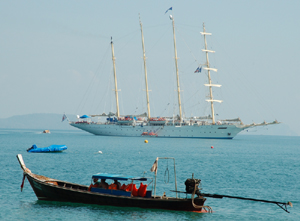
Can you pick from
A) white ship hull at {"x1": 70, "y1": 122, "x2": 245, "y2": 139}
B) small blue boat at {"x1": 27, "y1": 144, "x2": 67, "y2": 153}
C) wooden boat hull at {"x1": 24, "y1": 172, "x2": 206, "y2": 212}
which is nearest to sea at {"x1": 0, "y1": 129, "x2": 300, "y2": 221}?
wooden boat hull at {"x1": 24, "y1": 172, "x2": 206, "y2": 212}

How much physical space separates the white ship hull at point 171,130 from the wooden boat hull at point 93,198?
90.3 meters

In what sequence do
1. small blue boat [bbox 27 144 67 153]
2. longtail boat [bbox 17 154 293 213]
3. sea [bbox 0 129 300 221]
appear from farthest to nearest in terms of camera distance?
1. small blue boat [bbox 27 144 67 153]
2. longtail boat [bbox 17 154 293 213]
3. sea [bbox 0 129 300 221]

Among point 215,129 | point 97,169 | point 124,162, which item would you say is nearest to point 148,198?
point 97,169

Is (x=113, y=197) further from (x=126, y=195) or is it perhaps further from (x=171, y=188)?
(x=171, y=188)

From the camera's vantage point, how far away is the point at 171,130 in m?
122

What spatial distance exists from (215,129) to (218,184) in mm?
80656

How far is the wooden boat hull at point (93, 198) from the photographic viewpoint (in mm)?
24734

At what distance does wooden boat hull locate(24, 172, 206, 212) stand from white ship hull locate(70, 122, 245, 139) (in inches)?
3555

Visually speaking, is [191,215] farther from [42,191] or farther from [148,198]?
[42,191]

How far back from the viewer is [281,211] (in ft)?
86.5

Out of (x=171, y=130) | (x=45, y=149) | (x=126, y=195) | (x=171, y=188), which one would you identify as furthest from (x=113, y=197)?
(x=171, y=130)

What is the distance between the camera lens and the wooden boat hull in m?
24.7

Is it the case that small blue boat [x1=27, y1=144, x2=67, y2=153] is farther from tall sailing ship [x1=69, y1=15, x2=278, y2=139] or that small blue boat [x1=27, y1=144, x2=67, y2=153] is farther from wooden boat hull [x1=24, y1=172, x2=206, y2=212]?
tall sailing ship [x1=69, y1=15, x2=278, y2=139]

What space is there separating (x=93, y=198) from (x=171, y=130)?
9710 centimetres
